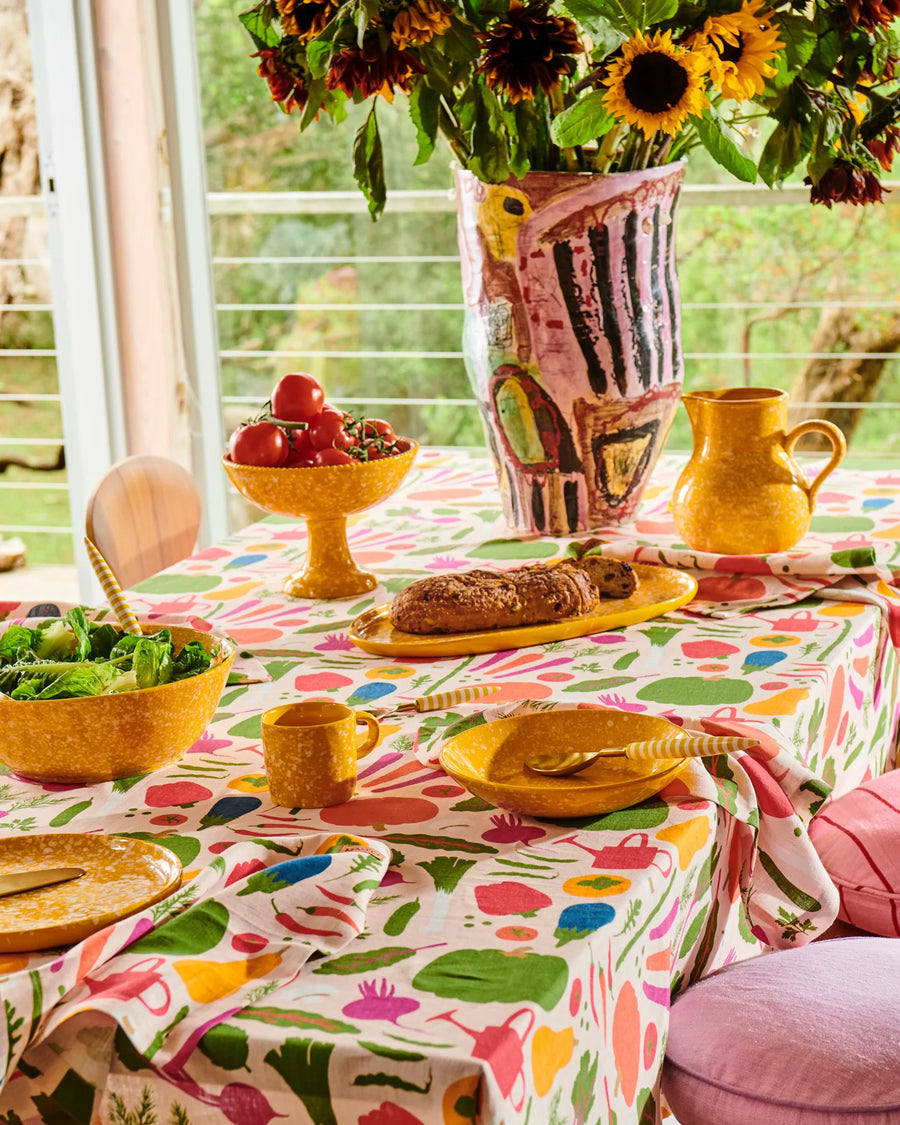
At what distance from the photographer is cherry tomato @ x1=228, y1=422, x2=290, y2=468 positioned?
4.48 ft

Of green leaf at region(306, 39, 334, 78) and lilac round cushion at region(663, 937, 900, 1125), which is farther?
green leaf at region(306, 39, 334, 78)

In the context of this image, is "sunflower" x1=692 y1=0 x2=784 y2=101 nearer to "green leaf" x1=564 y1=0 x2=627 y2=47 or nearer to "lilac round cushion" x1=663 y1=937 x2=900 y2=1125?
"green leaf" x1=564 y1=0 x2=627 y2=47

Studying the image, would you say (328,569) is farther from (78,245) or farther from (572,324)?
(78,245)

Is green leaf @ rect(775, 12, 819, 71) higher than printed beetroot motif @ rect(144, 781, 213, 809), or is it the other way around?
green leaf @ rect(775, 12, 819, 71)

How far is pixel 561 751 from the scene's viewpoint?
3.04 ft

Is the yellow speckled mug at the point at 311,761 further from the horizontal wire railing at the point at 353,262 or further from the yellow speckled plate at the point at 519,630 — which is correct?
the horizontal wire railing at the point at 353,262

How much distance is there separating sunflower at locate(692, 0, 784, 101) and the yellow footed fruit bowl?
0.47 m

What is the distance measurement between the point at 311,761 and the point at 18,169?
335 cm

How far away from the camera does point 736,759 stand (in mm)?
918

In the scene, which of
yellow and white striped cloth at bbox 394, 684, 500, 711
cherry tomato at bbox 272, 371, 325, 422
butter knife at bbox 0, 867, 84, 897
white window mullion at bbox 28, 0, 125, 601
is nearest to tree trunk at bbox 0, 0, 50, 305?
white window mullion at bbox 28, 0, 125, 601

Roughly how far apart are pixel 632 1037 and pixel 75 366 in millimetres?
2752

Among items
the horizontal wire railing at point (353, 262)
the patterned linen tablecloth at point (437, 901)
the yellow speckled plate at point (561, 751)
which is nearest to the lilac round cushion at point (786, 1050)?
the patterned linen tablecloth at point (437, 901)

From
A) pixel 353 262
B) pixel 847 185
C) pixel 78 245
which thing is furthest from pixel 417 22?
pixel 353 262

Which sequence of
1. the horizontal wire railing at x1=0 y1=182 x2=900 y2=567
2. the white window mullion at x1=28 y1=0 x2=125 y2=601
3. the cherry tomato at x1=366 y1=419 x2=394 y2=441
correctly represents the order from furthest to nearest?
the horizontal wire railing at x1=0 y1=182 x2=900 y2=567, the white window mullion at x1=28 y1=0 x2=125 y2=601, the cherry tomato at x1=366 y1=419 x2=394 y2=441
